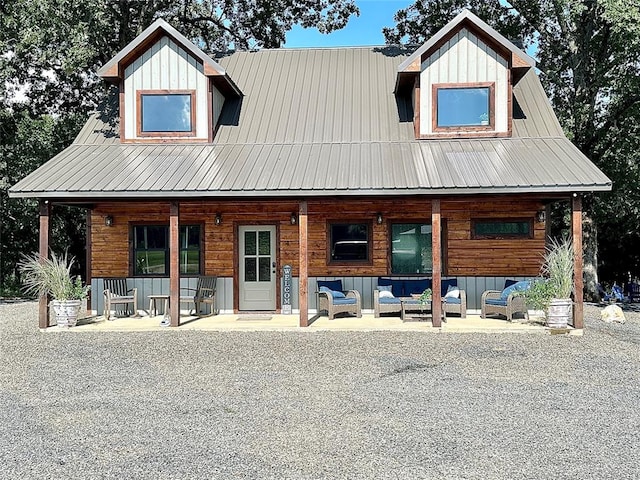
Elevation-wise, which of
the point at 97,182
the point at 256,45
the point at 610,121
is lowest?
the point at 97,182

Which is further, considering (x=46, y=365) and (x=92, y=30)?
(x=92, y=30)

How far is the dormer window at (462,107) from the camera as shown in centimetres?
1266

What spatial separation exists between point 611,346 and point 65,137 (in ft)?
61.1

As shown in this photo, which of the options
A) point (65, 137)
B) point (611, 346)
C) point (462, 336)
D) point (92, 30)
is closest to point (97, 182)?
point (92, 30)

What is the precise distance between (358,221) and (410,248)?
50.0 inches

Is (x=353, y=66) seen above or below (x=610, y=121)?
above

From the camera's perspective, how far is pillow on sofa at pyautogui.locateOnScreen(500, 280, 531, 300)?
11422 mm

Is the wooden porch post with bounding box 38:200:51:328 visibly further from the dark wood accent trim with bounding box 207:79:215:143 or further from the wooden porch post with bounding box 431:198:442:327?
the wooden porch post with bounding box 431:198:442:327

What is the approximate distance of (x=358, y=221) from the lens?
12930 mm

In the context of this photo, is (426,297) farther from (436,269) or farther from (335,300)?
(335,300)

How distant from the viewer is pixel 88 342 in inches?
381

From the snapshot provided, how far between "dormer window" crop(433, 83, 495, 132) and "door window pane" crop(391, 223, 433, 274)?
2.19 metres

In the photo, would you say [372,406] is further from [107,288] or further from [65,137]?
[65,137]

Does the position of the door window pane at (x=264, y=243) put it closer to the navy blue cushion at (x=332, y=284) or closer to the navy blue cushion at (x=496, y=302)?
the navy blue cushion at (x=332, y=284)
